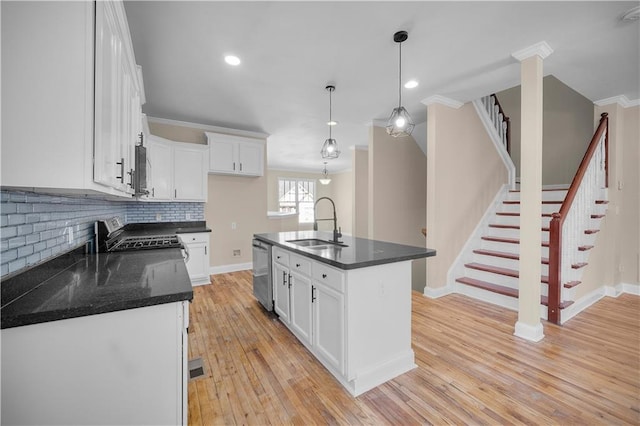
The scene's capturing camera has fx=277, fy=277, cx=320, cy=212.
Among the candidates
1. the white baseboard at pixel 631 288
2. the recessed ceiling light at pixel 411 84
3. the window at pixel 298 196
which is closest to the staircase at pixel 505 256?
the white baseboard at pixel 631 288

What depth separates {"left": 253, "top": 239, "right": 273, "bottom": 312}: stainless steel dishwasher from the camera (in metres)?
3.02

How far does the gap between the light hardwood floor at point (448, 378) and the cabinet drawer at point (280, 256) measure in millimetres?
686

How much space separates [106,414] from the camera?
110cm

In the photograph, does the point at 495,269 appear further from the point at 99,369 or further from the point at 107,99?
the point at 107,99

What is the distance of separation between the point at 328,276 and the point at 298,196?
9.03 metres

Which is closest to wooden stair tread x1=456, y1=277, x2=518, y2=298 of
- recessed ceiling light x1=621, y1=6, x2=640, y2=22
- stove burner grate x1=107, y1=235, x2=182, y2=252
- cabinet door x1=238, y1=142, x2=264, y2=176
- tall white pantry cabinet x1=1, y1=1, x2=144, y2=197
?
recessed ceiling light x1=621, y1=6, x2=640, y2=22

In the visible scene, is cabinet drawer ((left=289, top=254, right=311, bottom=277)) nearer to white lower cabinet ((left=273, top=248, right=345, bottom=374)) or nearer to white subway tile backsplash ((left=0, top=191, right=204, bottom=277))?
white lower cabinet ((left=273, top=248, right=345, bottom=374))

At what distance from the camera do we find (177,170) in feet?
14.3

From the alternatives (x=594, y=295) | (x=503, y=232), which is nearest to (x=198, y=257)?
(x=503, y=232)

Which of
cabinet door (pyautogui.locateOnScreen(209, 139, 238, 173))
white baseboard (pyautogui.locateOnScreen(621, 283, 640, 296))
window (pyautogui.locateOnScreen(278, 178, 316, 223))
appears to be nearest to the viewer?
white baseboard (pyautogui.locateOnScreen(621, 283, 640, 296))

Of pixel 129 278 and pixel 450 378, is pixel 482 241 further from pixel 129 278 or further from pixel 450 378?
pixel 129 278

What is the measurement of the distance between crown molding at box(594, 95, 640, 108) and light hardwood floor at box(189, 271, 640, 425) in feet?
8.84

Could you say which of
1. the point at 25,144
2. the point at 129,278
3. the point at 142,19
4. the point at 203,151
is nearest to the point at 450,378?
the point at 129,278

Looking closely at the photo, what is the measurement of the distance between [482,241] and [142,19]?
4.72m
